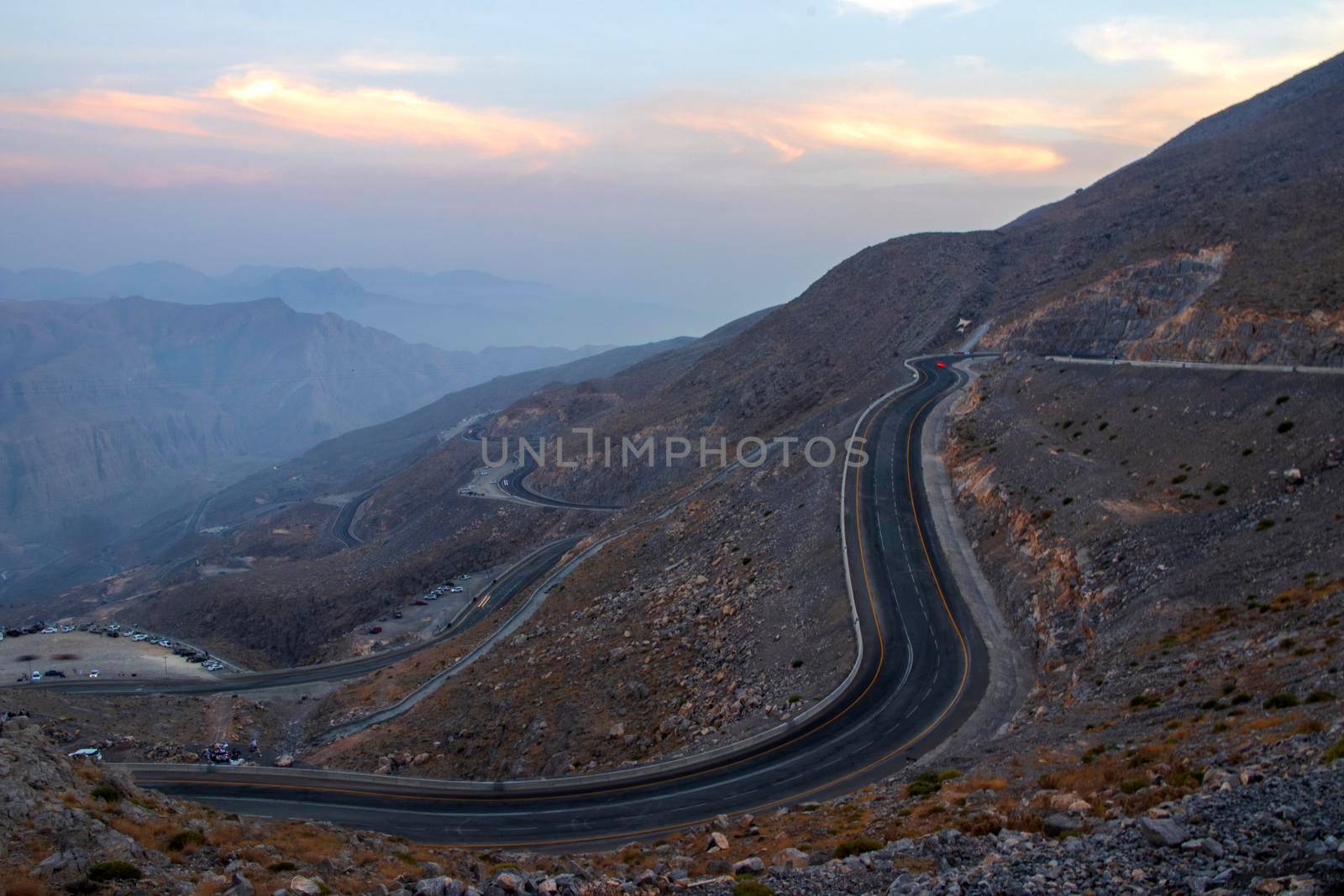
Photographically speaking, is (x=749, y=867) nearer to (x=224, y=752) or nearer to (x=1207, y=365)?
(x=224, y=752)

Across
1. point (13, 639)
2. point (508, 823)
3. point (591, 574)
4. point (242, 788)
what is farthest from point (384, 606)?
point (508, 823)

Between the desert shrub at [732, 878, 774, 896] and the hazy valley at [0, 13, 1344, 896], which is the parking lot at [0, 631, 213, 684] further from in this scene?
the desert shrub at [732, 878, 774, 896]

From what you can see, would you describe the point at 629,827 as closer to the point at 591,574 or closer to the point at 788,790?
the point at 788,790

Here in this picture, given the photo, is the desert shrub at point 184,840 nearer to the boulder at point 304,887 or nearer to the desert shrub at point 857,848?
the boulder at point 304,887

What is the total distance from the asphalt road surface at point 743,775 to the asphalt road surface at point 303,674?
20942mm

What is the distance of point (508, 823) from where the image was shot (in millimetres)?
26359

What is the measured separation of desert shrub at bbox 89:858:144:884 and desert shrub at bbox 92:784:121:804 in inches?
142

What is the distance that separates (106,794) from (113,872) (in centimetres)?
413

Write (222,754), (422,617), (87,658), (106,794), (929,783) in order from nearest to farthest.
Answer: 1. (106,794)
2. (929,783)
3. (222,754)
4. (87,658)
5. (422,617)

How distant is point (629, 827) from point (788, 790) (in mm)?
4856

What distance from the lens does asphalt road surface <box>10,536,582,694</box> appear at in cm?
5250

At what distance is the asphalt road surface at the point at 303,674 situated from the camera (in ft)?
172

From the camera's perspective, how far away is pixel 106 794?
16297 millimetres

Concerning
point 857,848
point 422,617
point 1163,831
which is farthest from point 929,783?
point 422,617
